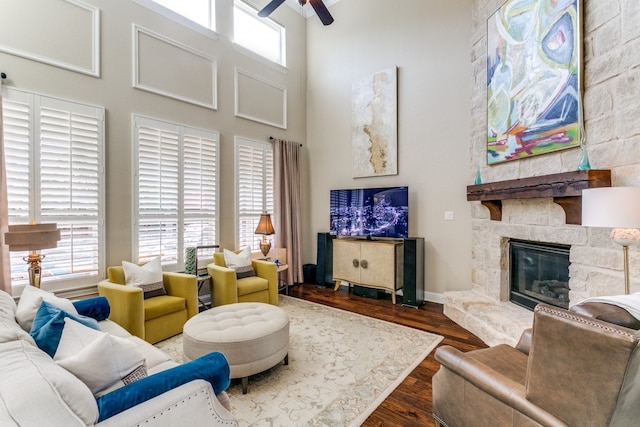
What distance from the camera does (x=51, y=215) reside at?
2.87 meters

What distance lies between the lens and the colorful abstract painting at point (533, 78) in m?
2.47

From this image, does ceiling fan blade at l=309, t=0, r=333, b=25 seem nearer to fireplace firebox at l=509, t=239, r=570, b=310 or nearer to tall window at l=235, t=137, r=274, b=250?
tall window at l=235, t=137, r=274, b=250

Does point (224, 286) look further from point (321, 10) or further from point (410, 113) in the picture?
point (410, 113)

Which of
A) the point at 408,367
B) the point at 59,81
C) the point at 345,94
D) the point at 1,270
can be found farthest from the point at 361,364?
the point at 345,94

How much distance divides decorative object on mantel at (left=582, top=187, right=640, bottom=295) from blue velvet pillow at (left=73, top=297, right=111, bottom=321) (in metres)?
3.47

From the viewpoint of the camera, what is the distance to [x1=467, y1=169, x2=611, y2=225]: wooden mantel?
219 cm

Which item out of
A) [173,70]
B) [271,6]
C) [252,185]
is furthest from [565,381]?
[173,70]

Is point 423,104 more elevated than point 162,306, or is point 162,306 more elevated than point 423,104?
point 423,104

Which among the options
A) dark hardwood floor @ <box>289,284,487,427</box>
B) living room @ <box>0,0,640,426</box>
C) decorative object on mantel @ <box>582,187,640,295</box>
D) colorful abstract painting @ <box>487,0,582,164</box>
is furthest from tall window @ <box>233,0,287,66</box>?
decorative object on mantel @ <box>582,187,640,295</box>

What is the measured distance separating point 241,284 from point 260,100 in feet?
9.40

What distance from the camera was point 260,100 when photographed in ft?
15.8

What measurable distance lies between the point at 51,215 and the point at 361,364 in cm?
314

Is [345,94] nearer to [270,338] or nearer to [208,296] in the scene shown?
[208,296]

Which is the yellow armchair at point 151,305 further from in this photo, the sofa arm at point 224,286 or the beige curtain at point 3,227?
the beige curtain at point 3,227
